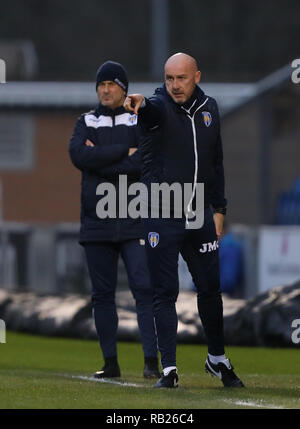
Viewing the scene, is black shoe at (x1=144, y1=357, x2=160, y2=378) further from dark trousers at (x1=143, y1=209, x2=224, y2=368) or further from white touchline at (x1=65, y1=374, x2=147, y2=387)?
dark trousers at (x1=143, y1=209, x2=224, y2=368)

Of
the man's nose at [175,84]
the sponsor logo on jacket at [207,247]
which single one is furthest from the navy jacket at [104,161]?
the man's nose at [175,84]

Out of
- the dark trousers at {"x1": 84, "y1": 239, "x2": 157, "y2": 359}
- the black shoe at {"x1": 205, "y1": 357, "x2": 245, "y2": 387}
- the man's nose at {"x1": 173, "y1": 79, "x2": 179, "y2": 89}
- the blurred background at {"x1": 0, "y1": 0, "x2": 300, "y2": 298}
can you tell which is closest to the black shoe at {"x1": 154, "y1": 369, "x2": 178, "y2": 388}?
the black shoe at {"x1": 205, "y1": 357, "x2": 245, "y2": 387}

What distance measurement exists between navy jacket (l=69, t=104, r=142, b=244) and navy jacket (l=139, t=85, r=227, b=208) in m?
0.92

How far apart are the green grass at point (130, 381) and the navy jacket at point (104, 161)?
0.97 m

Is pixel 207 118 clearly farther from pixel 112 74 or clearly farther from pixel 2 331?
pixel 2 331

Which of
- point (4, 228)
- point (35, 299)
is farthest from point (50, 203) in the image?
point (35, 299)

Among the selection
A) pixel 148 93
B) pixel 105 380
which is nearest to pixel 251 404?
Answer: pixel 105 380

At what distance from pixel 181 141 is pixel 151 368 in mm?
1818

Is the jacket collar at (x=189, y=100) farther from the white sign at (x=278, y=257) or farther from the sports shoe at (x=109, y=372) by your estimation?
the white sign at (x=278, y=257)

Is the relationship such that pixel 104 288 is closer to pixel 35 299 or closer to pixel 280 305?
pixel 280 305

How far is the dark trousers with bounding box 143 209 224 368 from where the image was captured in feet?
26.2

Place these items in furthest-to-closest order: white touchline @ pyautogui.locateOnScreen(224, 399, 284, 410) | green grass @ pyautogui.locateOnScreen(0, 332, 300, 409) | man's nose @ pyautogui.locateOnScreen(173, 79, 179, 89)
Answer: man's nose @ pyautogui.locateOnScreen(173, 79, 179, 89), green grass @ pyautogui.locateOnScreen(0, 332, 300, 409), white touchline @ pyautogui.locateOnScreen(224, 399, 284, 410)

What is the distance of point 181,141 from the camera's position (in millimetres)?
7941

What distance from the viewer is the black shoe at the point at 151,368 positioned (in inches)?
354
